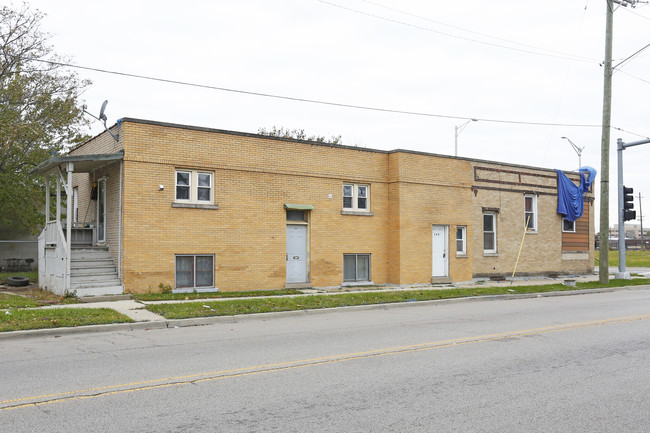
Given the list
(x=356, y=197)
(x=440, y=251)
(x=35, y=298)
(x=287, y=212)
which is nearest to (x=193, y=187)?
(x=287, y=212)

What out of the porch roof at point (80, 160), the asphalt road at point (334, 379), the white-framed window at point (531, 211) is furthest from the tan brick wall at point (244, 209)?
the white-framed window at point (531, 211)

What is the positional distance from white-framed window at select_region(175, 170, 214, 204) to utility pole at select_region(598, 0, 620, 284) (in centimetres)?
1528

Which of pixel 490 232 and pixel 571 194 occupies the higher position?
pixel 571 194

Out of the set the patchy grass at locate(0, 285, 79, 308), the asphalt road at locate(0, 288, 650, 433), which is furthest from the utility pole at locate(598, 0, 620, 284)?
the patchy grass at locate(0, 285, 79, 308)

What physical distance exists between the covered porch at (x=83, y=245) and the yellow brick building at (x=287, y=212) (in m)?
0.13

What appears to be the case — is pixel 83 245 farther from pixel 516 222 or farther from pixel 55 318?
pixel 516 222

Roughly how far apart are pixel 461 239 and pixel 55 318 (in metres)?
16.4

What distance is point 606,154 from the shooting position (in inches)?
904

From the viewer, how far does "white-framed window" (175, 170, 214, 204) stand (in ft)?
57.7

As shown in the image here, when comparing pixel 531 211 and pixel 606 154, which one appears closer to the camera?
pixel 606 154

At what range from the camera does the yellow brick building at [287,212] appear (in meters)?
16.9

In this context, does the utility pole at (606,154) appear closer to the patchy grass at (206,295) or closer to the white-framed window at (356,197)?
the white-framed window at (356,197)

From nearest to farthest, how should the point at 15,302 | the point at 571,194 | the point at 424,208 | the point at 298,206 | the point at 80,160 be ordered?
1. the point at 15,302
2. the point at 80,160
3. the point at 298,206
4. the point at 424,208
5. the point at 571,194

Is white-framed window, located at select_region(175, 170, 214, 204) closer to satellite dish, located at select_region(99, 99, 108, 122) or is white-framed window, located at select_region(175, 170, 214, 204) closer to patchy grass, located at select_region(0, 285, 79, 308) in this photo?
satellite dish, located at select_region(99, 99, 108, 122)
